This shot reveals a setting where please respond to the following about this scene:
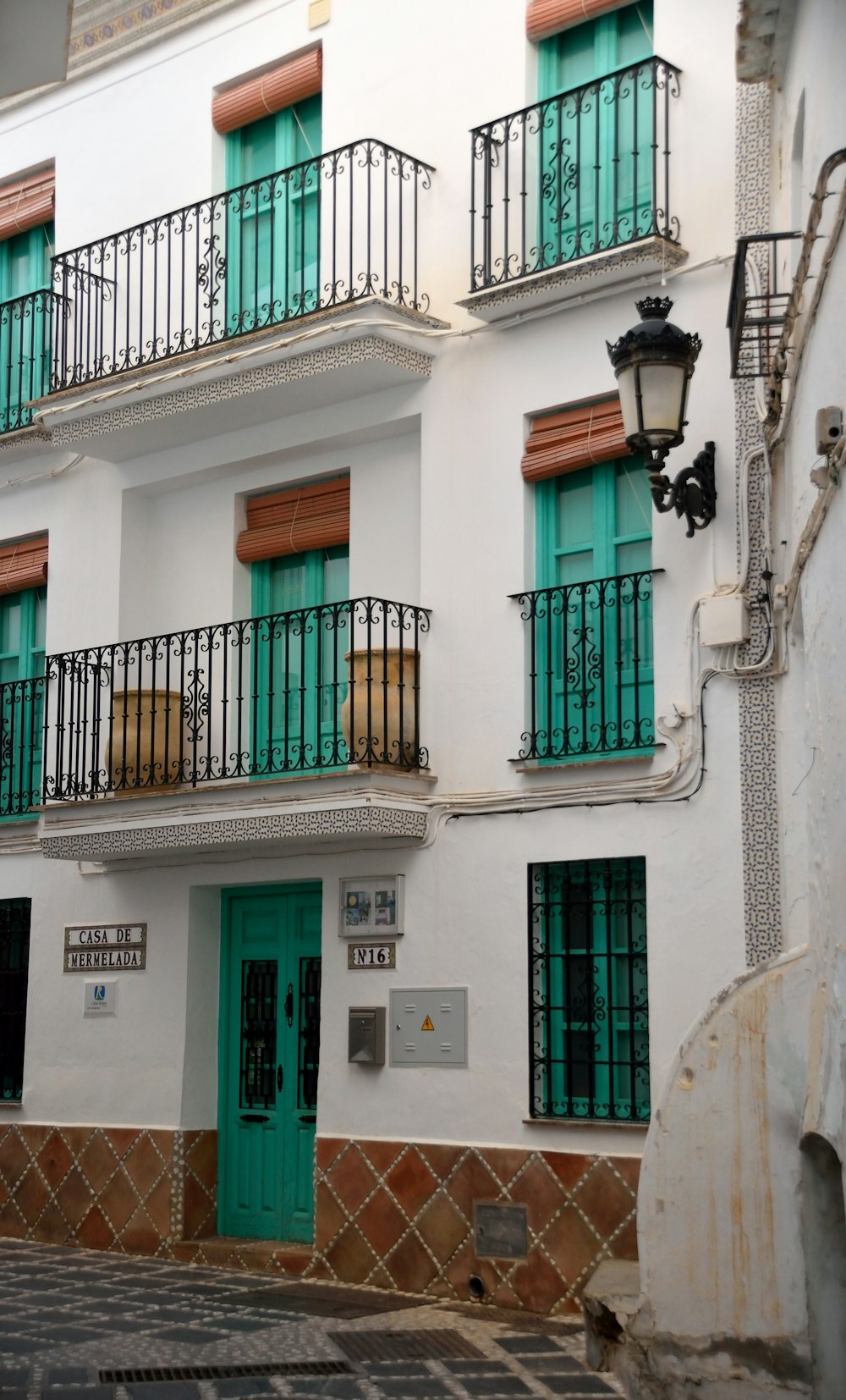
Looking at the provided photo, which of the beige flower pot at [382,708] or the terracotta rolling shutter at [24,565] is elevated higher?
the terracotta rolling shutter at [24,565]

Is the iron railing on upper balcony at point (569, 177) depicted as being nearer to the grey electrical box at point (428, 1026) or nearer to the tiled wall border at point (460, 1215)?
the grey electrical box at point (428, 1026)

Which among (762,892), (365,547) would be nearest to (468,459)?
(365,547)

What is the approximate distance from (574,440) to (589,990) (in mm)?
3419

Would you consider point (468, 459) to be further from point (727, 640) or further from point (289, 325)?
point (727, 640)

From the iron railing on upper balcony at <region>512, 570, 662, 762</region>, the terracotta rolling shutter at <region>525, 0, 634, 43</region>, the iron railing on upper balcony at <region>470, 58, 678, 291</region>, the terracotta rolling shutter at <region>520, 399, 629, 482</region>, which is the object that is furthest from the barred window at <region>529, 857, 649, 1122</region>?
the terracotta rolling shutter at <region>525, 0, 634, 43</region>

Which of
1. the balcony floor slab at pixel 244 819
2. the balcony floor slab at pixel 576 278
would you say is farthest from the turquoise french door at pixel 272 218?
the balcony floor slab at pixel 244 819

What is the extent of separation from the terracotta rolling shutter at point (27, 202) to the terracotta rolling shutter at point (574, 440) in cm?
582

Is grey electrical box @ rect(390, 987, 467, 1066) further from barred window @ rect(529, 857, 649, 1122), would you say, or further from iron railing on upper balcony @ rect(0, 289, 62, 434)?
iron railing on upper balcony @ rect(0, 289, 62, 434)

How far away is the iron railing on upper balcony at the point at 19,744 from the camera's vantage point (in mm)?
13438

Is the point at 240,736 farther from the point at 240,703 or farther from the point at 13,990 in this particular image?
the point at 13,990

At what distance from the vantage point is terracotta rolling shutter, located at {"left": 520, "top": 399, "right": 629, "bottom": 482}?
10.4m

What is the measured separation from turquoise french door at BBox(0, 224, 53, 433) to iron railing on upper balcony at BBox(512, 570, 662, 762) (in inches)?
207

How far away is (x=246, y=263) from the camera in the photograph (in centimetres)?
1279

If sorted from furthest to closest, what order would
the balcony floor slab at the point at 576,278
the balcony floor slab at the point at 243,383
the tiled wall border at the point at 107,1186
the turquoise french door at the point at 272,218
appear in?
the turquoise french door at the point at 272,218 → the tiled wall border at the point at 107,1186 → the balcony floor slab at the point at 243,383 → the balcony floor slab at the point at 576,278
